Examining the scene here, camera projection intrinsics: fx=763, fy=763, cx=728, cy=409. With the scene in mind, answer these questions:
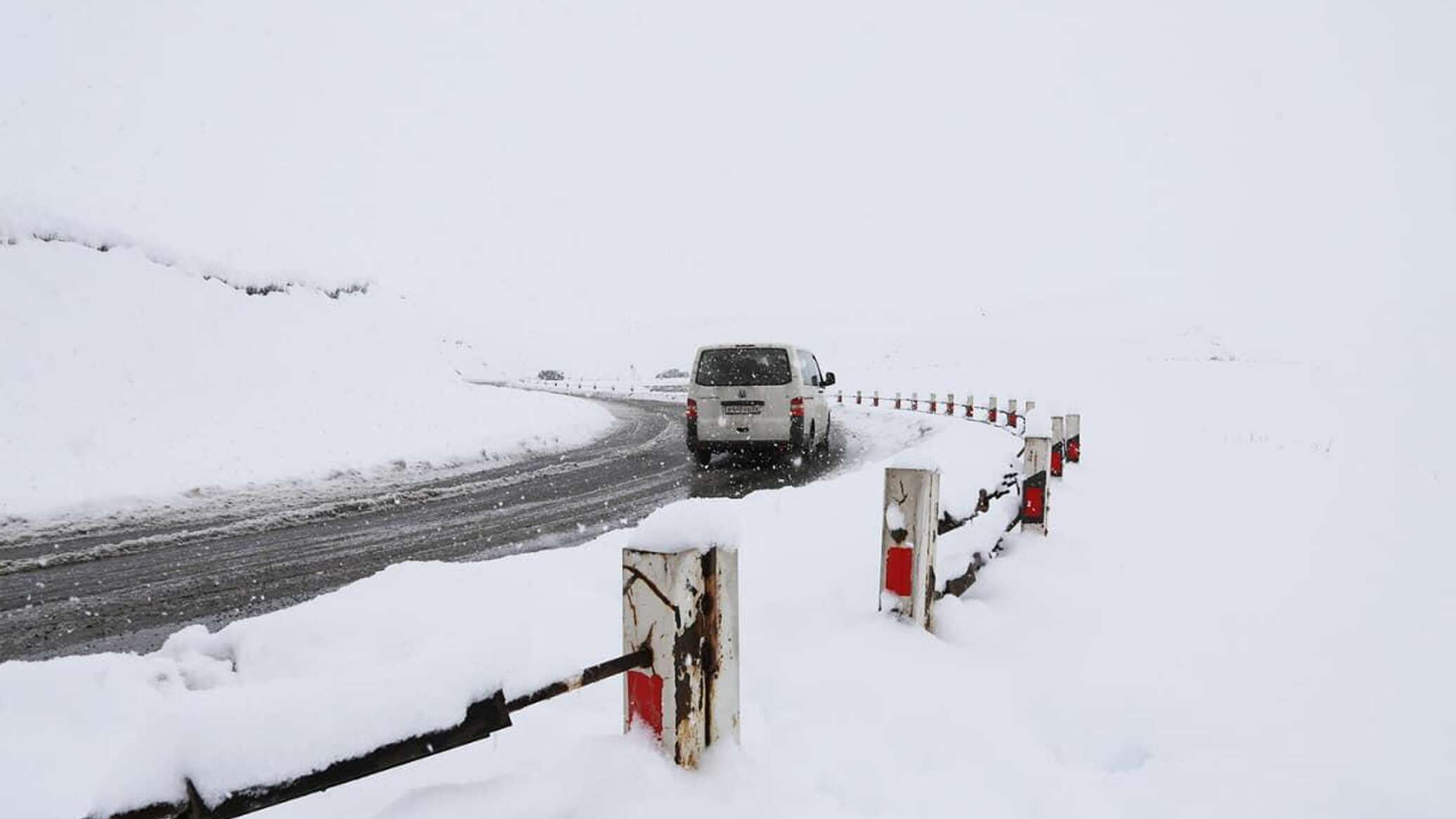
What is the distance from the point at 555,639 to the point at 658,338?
107 metres

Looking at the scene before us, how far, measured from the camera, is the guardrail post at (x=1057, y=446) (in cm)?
1056

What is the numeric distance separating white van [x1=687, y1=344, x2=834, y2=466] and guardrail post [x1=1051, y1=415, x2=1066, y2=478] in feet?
12.2

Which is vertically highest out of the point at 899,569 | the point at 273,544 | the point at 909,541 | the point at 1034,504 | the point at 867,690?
the point at 909,541

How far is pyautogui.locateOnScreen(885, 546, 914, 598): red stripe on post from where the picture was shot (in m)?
4.06

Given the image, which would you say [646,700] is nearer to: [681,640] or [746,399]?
[681,640]

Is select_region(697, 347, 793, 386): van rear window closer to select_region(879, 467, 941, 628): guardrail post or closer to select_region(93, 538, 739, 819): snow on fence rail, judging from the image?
select_region(879, 467, 941, 628): guardrail post

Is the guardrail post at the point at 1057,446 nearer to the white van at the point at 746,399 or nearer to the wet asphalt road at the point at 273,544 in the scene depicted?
the wet asphalt road at the point at 273,544

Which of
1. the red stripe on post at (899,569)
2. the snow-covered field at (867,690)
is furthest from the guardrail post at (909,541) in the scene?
the snow-covered field at (867,690)

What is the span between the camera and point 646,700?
94.2 inches

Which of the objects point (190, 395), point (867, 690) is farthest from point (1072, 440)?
point (190, 395)

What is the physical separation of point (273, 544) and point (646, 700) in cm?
614

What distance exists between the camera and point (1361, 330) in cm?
5794

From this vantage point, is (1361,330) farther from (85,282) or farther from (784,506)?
(85,282)

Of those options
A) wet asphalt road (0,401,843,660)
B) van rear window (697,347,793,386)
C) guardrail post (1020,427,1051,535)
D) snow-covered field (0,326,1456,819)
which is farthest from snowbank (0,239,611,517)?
guardrail post (1020,427,1051,535)
